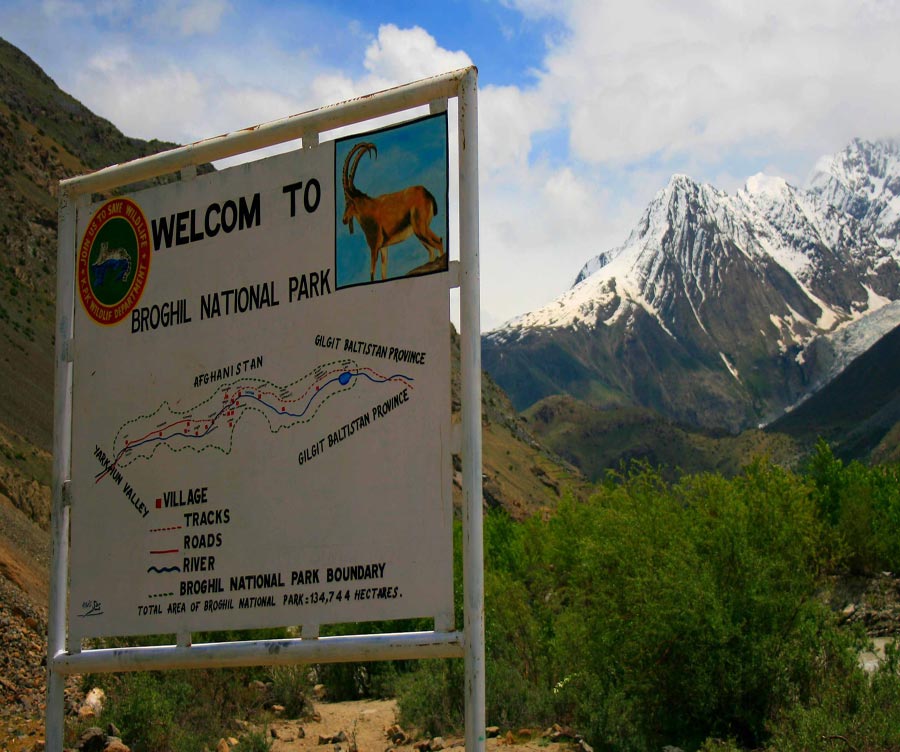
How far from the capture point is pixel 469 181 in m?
5.11

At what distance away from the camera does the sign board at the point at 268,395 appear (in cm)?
514

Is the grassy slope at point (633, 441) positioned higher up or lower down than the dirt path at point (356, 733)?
higher up

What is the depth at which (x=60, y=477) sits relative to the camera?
6.24 m

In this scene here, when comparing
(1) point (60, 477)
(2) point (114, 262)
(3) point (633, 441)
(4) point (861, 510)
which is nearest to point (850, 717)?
(1) point (60, 477)

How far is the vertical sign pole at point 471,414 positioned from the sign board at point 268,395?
0.41 feet

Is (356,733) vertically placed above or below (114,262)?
below

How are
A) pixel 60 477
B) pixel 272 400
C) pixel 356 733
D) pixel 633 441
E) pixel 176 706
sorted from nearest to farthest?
pixel 272 400 < pixel 60 477 < pixel 176 706 < pixel 356 733 < pixel 633 441

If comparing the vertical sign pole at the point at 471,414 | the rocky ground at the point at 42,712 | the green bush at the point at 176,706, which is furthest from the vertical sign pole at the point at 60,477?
the green bush at the point at 176,706

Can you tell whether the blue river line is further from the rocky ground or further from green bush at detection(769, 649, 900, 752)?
green bush at detection(769, 649, 900, 752)

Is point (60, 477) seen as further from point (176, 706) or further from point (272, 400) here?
point (176, 706)

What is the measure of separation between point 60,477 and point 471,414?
267 cm

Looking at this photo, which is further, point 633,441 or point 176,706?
→ point 633,441

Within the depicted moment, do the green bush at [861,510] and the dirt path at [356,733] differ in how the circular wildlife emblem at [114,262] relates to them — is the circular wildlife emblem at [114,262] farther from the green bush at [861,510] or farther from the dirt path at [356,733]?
the green bush at [861,510]

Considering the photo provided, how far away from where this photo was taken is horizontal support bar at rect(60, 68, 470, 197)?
5.28 meters
